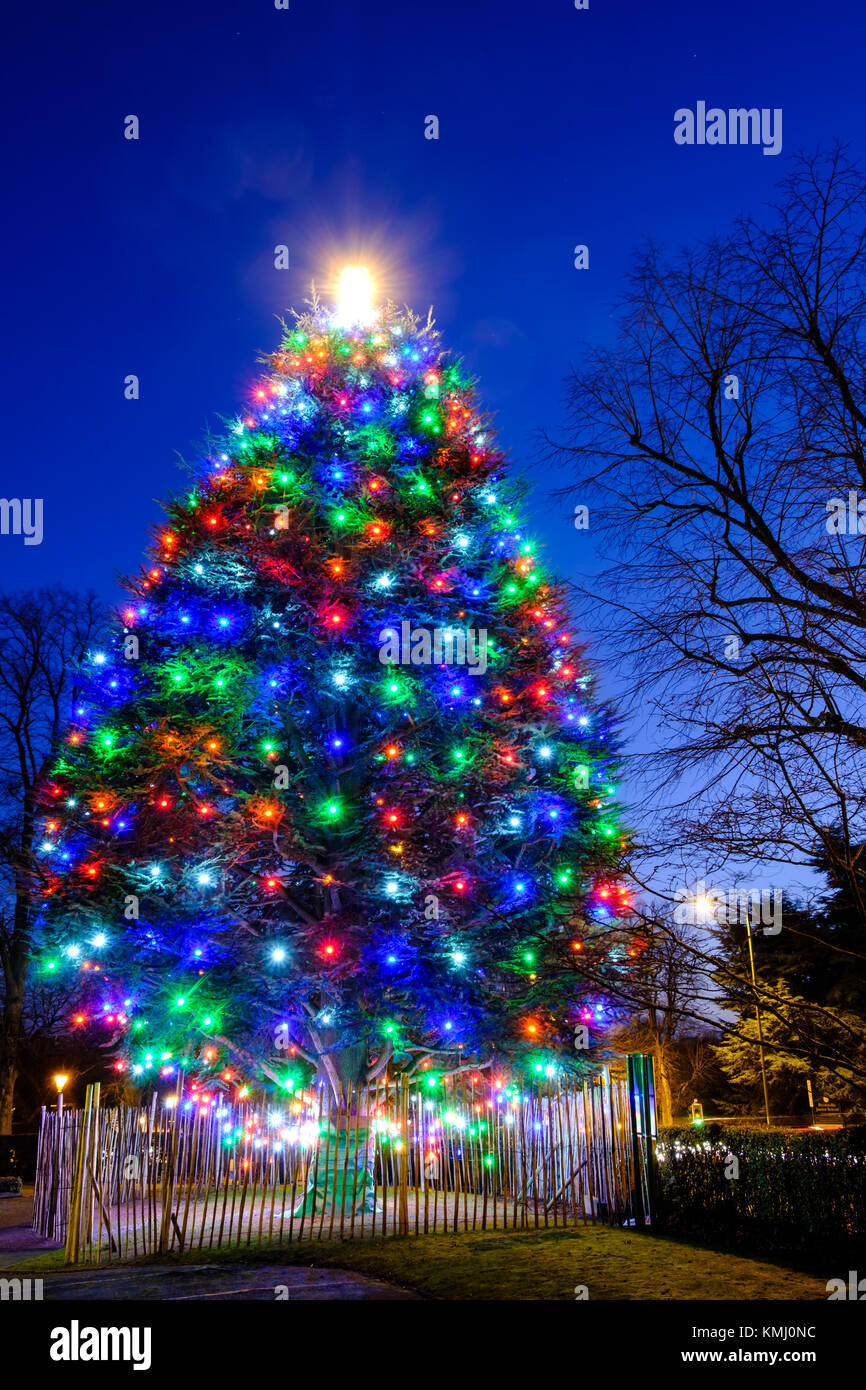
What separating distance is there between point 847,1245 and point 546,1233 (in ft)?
11.5

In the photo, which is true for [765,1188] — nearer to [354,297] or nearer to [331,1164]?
[331,1164]

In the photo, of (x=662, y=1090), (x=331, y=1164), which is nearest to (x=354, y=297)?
(x=331, y=1164)

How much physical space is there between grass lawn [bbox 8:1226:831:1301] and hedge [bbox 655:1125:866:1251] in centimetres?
85

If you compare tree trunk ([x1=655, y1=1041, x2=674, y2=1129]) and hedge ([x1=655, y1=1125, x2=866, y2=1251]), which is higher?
hedge ([x1=655, y1=1125, x2=866, y2=1251])

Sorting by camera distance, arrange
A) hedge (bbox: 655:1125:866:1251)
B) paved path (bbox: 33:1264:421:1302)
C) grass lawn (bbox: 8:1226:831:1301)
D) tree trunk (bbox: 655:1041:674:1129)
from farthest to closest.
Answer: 1. tree trunk (bbox: 655:1041:674:1129)
2. hedge (bbox: 655:1125:866:1251)
3. paved path (bbox: 33:1264:421:1302)
4. grass lawn (bbox: 8:1226:831:1301)

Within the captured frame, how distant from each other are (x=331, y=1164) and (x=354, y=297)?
14400mm

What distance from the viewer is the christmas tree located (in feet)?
45.3

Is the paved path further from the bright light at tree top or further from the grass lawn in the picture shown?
the bright light at tree top

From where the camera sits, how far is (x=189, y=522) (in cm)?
1595

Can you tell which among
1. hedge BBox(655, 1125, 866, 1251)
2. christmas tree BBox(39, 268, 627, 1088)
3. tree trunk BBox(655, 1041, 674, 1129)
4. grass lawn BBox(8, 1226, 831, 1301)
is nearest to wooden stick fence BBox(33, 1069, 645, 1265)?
grass lawn BBox(8, 1226, 831, 1301)
